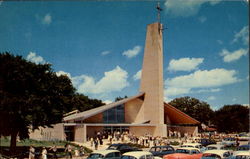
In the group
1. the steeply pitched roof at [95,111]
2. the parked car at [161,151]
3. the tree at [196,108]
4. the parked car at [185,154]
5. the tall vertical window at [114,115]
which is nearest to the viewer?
the parked car at [185,154]

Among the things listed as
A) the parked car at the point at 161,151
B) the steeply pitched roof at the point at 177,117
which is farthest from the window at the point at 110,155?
the steeply pitched roof at the point at 177,117

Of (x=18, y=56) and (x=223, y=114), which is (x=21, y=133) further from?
(x=223, y=114)

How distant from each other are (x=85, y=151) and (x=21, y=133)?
7422mm

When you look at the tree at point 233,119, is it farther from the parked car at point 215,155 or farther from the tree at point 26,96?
the parked car at point 215,155

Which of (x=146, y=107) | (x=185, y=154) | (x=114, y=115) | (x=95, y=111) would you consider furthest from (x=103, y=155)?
(x=146, y=107)

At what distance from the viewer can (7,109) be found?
2638 cm

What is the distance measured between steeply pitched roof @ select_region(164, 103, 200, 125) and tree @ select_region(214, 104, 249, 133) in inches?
621

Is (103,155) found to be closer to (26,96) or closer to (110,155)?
(110,155)

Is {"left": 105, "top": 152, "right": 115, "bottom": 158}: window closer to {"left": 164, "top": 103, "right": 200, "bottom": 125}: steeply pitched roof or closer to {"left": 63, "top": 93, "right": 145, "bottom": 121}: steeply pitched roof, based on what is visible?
{"left": 63, "top": 93, "right": 145, "bottom": 121}: steeply pitched roof

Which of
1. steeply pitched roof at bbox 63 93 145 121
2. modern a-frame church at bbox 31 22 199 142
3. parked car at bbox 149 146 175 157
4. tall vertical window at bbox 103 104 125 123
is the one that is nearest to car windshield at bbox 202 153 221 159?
parked car at bbox 149 146 175 157

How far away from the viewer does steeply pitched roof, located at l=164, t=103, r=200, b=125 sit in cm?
5962

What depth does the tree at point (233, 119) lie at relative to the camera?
234 feet

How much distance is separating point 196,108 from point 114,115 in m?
42.2

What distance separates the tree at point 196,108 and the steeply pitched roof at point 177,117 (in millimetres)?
26339
